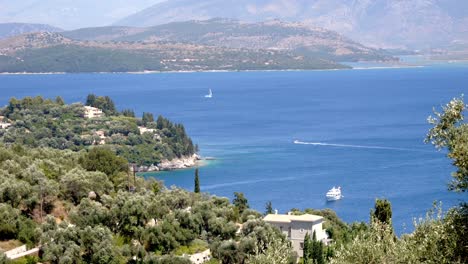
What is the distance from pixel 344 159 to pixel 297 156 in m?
4.73

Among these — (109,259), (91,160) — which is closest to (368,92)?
(91,160)

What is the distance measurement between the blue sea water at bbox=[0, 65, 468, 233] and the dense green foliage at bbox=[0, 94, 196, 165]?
11.9 ft

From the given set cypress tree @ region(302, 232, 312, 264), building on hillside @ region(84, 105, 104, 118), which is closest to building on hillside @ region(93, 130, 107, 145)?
building on hillside @ region(84, 105, 104, 118)

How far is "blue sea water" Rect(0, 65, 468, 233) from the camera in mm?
61438

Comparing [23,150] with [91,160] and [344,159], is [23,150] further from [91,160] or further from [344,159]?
[344,159]

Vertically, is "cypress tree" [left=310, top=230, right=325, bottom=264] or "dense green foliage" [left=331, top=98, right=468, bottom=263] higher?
"dense green foliage" [left=331, top=98, right=468, bottom=263]

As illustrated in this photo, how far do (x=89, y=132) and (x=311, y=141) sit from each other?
23.9 m

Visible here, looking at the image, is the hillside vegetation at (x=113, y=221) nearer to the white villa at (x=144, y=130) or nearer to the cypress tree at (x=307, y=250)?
the cypress tree at (x=307, y=250)

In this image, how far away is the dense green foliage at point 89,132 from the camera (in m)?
77.2

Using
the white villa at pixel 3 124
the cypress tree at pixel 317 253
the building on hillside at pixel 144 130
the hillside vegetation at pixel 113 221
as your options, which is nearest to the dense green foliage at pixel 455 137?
the hillside vegetation at pixel 113 221

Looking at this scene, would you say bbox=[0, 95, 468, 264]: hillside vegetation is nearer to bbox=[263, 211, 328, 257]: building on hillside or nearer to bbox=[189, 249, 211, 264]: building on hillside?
bbox=[189, 249, 211, 264]: building on hillside

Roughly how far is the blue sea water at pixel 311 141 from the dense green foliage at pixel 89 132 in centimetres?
362

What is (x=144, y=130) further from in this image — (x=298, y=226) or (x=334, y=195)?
(x=298, y=226)

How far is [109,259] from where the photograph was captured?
2858 cm
